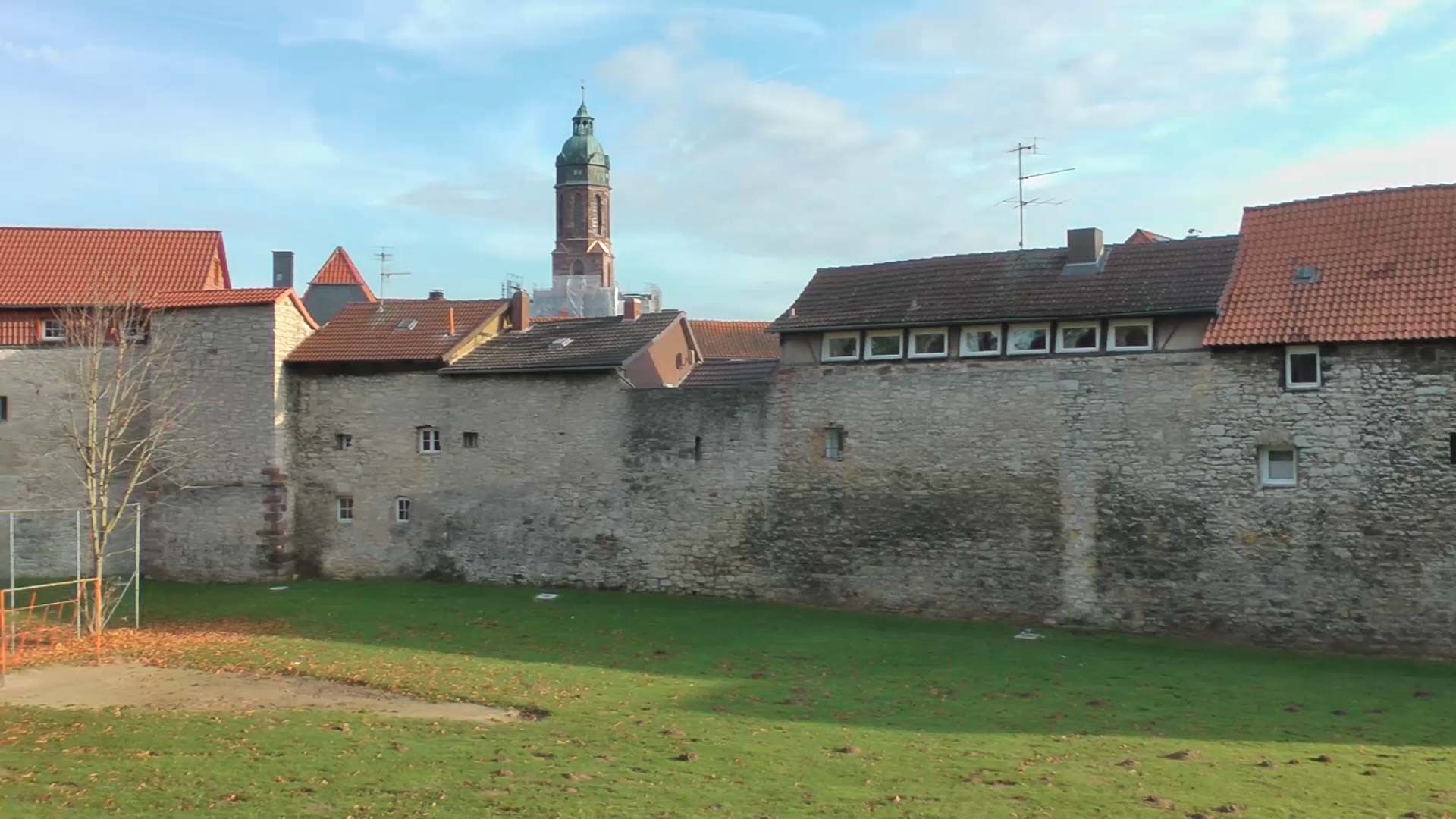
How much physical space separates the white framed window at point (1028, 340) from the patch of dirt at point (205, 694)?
479 inches

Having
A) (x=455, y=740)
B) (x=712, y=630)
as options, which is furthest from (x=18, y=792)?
(x=712, y=630)

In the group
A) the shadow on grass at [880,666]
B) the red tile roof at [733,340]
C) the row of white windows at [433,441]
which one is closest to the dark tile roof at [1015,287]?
the shadow on grass at [880,666]

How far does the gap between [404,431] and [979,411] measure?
1334cm

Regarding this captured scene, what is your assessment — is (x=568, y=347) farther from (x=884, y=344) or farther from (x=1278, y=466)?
(x=1278, y=466)

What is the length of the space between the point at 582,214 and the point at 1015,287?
215 feet

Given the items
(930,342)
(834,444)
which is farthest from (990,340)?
(834,444)

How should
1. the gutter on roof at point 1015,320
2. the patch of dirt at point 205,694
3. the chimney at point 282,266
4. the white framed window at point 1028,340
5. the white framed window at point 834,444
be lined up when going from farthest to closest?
the chimney at point 282,266 < the white framed window at point 834,444 < the white framed window at point 1028,340 < the gutter on roof at point 1015,320 < the patch of dirt at point 205,694

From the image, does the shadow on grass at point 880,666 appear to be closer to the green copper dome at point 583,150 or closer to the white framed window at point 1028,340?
the white framed window at point 1028,340

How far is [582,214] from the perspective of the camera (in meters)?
85.7

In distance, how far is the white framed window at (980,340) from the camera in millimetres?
22828

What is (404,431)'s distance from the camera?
28094mm

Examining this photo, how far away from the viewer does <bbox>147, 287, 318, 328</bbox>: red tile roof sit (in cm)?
2817

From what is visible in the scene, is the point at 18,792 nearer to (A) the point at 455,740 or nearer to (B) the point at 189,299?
(A) the point at 455,740

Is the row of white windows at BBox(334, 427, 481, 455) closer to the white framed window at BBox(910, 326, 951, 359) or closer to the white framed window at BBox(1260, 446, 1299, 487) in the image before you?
the white framed window at BBox(910, 326, 951, 359)
